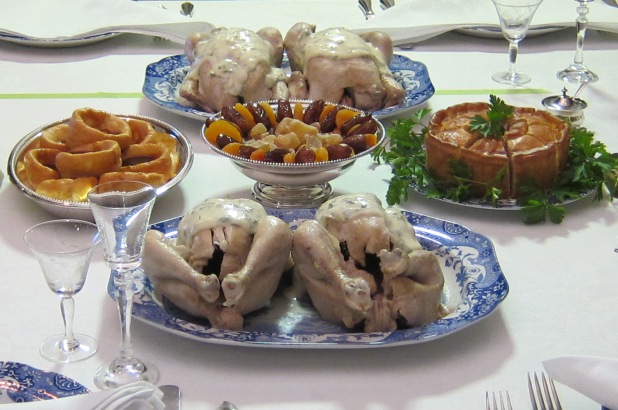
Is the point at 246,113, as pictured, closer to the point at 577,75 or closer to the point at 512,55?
the point at 512,55

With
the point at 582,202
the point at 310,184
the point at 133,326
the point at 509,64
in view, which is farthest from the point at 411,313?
the point at 509,64

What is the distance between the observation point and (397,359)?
51.9 inches

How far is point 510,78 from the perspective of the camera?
2.46 m

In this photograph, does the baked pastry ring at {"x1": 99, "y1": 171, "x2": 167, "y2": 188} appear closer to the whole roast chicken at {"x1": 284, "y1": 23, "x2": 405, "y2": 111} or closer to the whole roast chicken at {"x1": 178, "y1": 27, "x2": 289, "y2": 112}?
the whole roast chicken at {"x1": 178, "y1": 27, "x2": 289, "y2": 112}

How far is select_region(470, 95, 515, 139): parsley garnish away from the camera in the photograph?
5.91 ft

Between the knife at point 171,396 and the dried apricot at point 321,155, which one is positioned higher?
the dried apricot at point 321,155

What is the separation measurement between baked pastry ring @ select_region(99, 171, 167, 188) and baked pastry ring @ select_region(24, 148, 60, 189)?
102mm

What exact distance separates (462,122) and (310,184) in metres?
0.33

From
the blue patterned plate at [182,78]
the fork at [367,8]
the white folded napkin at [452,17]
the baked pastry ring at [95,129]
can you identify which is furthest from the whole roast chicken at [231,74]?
the fork at [367,8]

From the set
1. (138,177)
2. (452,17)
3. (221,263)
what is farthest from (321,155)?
(452,17)

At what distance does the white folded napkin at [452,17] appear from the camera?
2.69 m

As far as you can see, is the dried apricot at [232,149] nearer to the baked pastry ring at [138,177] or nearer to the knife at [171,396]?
the baked pastry ring at [138,177]

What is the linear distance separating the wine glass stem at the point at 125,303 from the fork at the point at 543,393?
52cm

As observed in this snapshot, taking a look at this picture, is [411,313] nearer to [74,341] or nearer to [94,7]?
[74,341]
